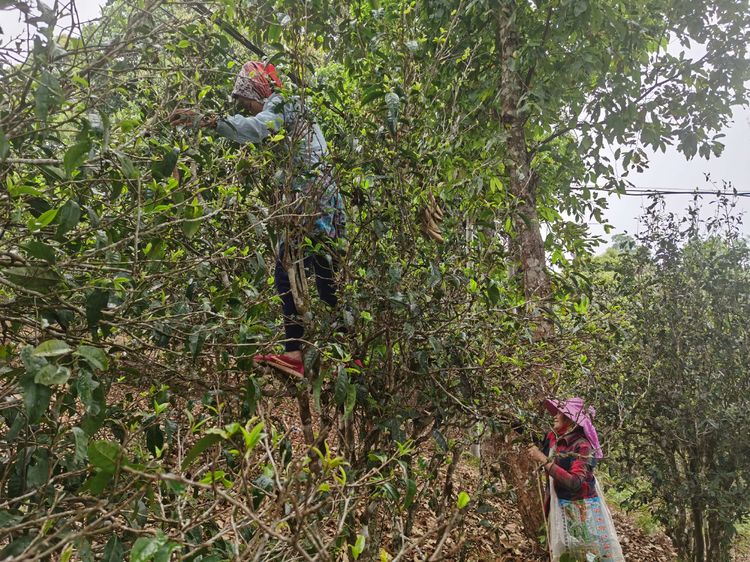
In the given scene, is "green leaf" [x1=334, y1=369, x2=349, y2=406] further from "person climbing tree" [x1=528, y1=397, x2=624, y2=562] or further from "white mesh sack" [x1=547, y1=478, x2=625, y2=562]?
"white mesh sack" [x1=547, y1=478, x2=625, y2=562]

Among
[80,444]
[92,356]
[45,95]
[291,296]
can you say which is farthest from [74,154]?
[291,296]

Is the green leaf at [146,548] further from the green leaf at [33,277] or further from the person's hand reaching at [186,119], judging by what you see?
the person's hand reaching at [186,119]

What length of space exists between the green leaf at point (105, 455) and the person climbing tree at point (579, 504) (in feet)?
10.1

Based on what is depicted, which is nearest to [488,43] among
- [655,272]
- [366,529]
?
[655,272]

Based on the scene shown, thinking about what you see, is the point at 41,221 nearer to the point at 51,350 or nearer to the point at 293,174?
the point at 51,350

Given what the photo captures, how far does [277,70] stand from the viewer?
8.64 ft

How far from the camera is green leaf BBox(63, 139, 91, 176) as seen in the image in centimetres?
124

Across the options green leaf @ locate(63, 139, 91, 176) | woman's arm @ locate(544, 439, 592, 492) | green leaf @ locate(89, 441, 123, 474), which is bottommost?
woman's arm @ locate(544, 439, 592, 492)

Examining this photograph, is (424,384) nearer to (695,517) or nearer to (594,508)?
(594,508)

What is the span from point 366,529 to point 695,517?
440 cm

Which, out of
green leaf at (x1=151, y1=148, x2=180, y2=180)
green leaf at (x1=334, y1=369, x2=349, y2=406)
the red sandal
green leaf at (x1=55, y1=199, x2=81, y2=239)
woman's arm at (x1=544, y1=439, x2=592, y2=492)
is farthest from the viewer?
woman's arm at (x1=544, y1=439, x2=592, y2=492)

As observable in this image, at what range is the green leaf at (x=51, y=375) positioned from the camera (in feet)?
3.57

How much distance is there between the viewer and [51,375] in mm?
1103

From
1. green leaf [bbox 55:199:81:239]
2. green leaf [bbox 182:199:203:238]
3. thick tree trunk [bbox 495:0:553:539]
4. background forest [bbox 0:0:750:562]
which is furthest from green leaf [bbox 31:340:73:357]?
thick tree trunk [bbox 495:0:553:539]
